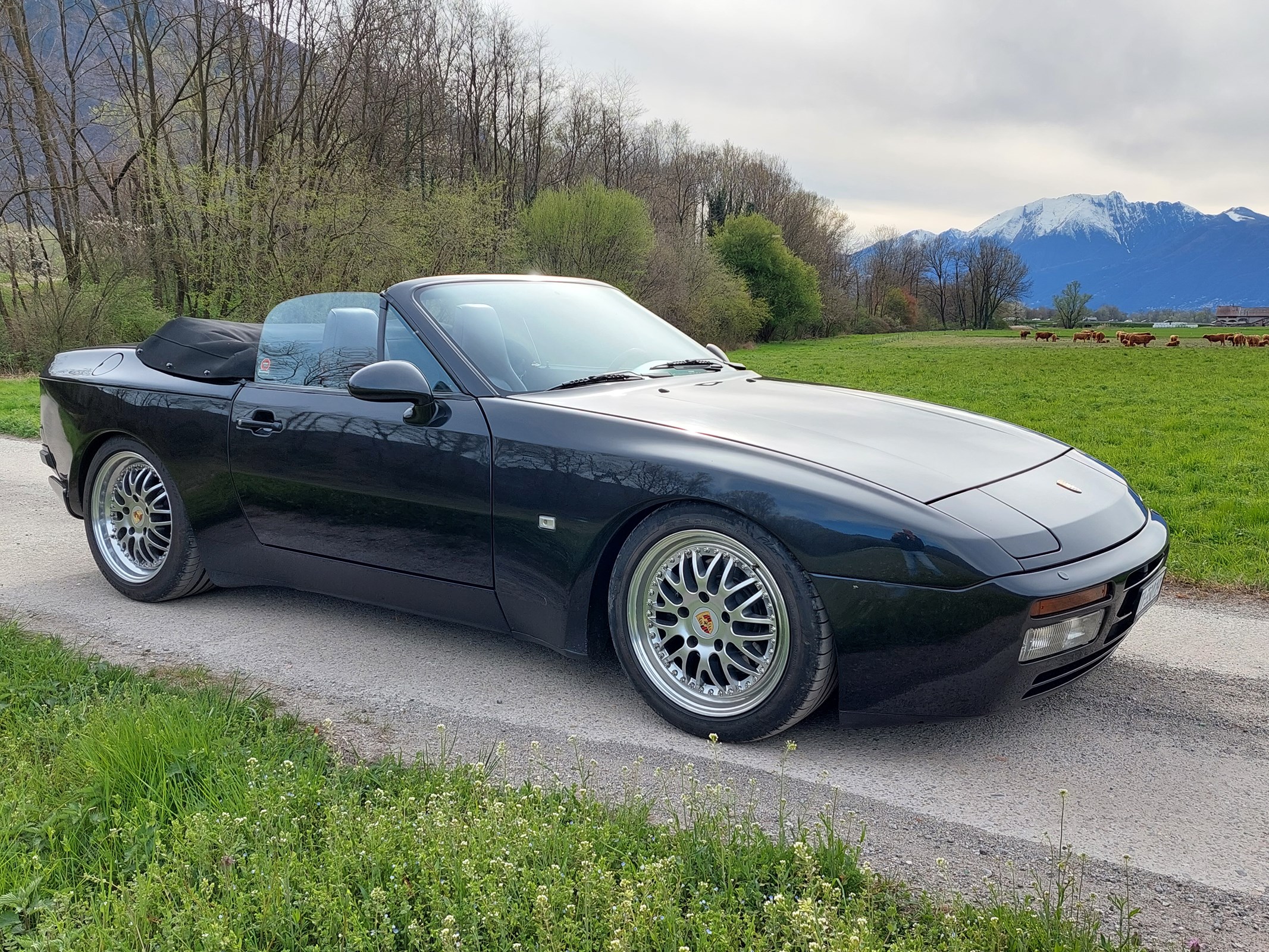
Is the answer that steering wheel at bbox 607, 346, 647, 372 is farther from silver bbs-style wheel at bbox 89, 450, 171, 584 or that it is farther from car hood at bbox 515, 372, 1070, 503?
silver bbs-style wheel at bbox 89, 450, 171, 584

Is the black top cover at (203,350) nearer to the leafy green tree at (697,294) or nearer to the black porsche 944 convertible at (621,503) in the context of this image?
the black porsche 944 convertible at (621,503)

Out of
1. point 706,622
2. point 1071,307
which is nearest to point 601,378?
point 706,622

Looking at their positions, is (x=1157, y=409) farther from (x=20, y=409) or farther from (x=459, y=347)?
(x=20, y=409)

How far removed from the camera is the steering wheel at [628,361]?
3.83m

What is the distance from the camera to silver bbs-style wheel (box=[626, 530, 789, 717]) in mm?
2867

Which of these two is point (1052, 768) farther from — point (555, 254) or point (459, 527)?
point (555, 254)

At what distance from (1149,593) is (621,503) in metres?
1.74

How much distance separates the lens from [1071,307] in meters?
83.1

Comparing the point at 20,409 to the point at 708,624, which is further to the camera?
the point at 20,409

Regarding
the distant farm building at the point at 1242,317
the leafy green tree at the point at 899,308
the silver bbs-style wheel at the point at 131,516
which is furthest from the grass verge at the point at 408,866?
the leafy green tree at the point at 899,308

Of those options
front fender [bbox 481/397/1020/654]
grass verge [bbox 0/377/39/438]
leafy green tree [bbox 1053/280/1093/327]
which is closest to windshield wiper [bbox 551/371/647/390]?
front fender [bbox 481/397/1020/654]

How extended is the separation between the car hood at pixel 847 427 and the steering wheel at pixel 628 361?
18 cm

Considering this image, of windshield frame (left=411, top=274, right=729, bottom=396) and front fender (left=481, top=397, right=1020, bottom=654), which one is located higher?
windshield frame (left=411, top=274, right=729, bottom=396)

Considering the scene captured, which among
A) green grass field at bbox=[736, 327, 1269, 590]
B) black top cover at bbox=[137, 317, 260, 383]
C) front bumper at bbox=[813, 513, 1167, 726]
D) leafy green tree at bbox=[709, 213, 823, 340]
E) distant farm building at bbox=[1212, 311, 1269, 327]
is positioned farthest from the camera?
distant farm building at bbox=[1212, 311, 1269, 327]
